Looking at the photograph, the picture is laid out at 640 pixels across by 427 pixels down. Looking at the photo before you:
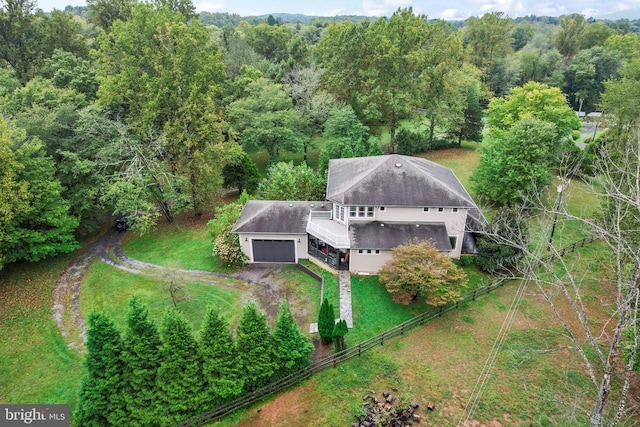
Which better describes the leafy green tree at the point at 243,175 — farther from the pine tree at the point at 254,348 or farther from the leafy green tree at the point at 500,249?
the pine tree at the point at 254,348

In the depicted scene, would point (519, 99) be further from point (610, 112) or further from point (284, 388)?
point (284, 388)

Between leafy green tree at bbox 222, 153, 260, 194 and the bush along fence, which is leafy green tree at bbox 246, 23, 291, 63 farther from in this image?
the bush along fence

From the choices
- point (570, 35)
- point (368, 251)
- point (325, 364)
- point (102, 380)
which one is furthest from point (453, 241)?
point (570, 35)

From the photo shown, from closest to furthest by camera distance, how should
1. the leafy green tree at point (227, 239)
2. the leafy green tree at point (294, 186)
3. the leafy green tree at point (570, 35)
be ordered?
the leafy green tree at point (227, 239), the leafy green tree at point (294, 186), the leafy green tree at point (570, 35)

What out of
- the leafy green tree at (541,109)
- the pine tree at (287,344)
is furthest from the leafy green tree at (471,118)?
the pine tree at (287,344)

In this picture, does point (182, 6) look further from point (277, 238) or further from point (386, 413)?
point (386, 413)

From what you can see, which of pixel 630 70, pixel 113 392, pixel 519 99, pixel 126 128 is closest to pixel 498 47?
pixel 630 70
